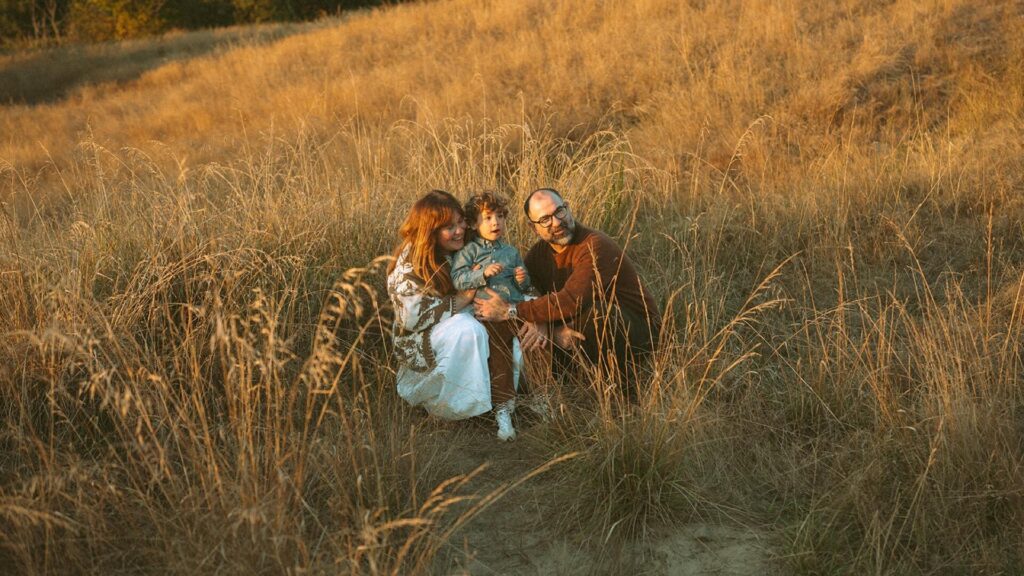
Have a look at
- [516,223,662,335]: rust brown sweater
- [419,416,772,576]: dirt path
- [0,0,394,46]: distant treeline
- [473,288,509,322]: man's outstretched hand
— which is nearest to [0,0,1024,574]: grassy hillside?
[419,416,772,576]: dirt path

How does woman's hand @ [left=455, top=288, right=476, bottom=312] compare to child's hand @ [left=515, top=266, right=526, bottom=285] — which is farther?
child's hand @ [left=515, top=266, right=526, bottom=285]

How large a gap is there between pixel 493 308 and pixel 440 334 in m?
0.28

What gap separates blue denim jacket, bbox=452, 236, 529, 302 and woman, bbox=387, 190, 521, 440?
0.15 ft

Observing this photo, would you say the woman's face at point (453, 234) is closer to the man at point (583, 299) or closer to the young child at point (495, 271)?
the young child at point (495, 271)

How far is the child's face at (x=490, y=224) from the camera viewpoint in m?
4.36

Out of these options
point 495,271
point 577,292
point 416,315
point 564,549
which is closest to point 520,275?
point 495,271

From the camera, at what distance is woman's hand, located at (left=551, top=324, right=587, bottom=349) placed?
→ 174 inches

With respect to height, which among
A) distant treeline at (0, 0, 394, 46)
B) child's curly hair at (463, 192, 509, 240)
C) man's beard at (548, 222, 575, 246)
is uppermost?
distant treeline at (0, 0, 394, 46)

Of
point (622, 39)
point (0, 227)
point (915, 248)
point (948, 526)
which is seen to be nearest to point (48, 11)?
point (622, 39)

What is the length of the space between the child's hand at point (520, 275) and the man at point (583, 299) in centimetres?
14

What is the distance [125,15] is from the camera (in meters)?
25.9

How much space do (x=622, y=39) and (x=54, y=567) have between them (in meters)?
9.24

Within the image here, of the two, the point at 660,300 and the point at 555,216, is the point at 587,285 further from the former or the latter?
the point at 660,300

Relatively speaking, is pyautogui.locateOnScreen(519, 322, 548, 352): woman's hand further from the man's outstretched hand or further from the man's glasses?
the man's glasses
